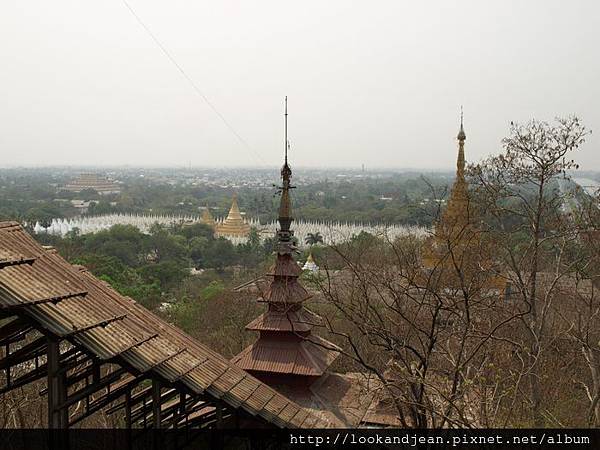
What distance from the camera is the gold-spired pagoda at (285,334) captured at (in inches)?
517

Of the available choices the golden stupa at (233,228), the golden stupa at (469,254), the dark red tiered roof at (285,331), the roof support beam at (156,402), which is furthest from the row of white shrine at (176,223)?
the roof support beam at (156,402)

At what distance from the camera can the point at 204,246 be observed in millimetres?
56031

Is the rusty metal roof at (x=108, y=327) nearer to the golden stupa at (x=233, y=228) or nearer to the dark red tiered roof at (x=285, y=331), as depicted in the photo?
the dark red tiered roof at (x=285, y=331)

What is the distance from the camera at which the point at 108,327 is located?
601 cm

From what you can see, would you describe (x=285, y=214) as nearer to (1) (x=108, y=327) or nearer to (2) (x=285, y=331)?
(2) (x=285, y=331)

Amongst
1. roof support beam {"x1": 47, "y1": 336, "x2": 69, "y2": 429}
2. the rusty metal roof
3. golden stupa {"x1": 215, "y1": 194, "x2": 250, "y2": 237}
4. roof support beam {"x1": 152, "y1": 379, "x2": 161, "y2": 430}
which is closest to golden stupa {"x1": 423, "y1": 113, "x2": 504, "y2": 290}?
the rusty metal roof

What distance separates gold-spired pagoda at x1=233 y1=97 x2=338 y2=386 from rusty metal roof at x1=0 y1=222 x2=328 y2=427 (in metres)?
4.51

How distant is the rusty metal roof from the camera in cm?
521

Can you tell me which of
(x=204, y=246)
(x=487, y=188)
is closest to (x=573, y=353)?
(x=487, y=188)

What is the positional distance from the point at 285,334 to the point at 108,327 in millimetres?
7953

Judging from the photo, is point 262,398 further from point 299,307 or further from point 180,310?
point 180,310

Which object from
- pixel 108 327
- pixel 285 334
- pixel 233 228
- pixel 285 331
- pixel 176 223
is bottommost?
pixel 176 223

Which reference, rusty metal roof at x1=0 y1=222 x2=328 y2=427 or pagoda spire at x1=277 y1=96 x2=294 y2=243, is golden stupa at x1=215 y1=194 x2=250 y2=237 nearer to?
pagoda spire at x1=277 y1=96 x2=294 y2=243

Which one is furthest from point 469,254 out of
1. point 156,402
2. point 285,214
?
point 156,402
